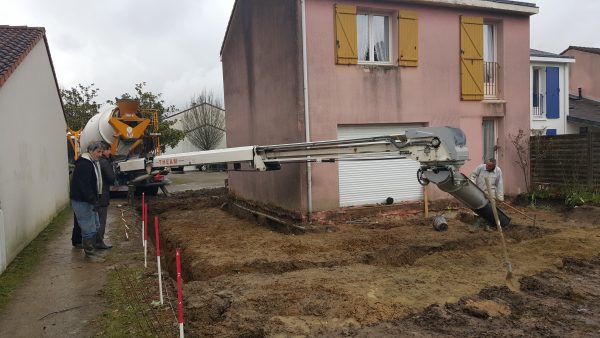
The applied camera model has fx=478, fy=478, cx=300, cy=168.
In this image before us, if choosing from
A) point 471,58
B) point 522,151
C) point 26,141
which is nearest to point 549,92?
point 522,151

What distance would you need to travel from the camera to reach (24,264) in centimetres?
773

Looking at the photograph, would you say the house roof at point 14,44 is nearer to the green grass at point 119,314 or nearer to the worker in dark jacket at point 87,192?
the worker in dark jacket at point 87,192

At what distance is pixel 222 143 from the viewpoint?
45.0m

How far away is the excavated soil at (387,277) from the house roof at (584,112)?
9.97 metres

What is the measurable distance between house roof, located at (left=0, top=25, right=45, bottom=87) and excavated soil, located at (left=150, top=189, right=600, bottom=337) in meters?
4.47

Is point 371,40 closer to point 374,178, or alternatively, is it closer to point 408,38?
point 408,38

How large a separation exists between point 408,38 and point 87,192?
305 inches

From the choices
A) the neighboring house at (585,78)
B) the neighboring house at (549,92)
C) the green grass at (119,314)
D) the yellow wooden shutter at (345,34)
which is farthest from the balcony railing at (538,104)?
the green grass at (119,314)

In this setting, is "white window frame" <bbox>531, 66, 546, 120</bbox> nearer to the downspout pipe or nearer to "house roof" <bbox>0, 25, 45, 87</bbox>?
the downspout pipe

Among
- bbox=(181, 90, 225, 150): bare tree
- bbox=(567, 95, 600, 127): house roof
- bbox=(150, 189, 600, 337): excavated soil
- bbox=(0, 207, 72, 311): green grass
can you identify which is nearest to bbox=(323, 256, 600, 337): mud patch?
bbox=(150, 189, 600, 337): excavated soil

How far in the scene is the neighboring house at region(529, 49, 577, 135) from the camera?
62.6ft

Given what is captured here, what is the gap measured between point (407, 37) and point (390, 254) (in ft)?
18.8

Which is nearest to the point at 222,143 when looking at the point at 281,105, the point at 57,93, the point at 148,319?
the point at 57,93

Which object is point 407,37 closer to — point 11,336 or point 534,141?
point 534,141
